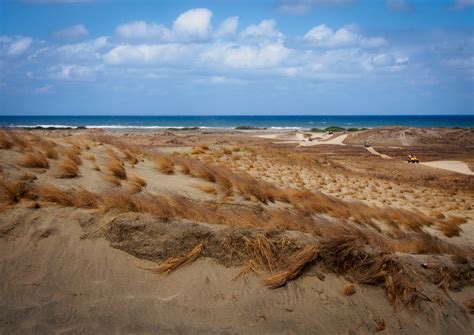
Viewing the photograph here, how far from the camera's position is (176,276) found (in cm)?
604

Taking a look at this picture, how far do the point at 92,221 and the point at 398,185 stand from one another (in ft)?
55.2

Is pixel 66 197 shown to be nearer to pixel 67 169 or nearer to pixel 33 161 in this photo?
pixel 67 169

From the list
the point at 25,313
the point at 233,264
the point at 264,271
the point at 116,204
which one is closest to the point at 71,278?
the point at 25,313

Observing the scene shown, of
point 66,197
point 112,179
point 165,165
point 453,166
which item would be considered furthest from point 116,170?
point 453,166

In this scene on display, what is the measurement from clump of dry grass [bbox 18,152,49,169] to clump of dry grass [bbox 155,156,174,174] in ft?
10.1

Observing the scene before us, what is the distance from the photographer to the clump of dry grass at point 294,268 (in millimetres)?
6020

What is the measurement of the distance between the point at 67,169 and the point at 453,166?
28916mm

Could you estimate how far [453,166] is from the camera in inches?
1217

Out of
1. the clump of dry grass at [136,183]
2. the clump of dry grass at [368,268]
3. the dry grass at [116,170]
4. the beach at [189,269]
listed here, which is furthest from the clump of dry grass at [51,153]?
the clump of dry grass at [368,268]

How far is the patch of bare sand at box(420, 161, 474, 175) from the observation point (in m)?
28.6

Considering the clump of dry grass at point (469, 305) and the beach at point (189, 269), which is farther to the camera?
the clump of dry grass at point (469, 305)

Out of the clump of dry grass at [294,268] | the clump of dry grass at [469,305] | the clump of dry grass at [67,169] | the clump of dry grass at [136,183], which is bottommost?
the clump of dry grass at [469,305]

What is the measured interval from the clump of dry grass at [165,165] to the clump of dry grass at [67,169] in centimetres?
271

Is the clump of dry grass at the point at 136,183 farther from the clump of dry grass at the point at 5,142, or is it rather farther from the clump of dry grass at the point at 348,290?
the clump of dry grass at the point at 348,290
